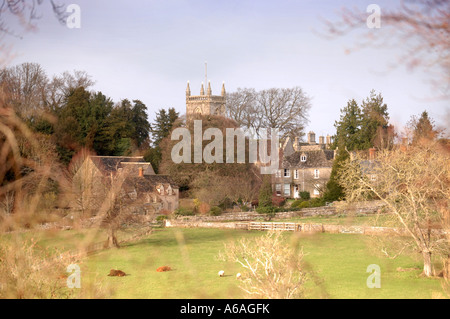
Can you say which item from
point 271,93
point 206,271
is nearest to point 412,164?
point 206,271

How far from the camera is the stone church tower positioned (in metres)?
88.9

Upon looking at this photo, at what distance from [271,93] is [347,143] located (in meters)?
16.8

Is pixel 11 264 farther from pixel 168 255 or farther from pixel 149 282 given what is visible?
pixel 168 255

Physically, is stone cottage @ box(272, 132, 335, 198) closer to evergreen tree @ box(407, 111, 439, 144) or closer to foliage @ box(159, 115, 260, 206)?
foliage @ box(159, 115, 260, 206)

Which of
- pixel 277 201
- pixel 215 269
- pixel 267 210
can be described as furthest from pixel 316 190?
pixel 215 269

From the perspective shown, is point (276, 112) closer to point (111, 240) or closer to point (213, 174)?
point (213, 174)

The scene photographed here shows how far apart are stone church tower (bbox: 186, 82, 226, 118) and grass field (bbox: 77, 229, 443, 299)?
175ft

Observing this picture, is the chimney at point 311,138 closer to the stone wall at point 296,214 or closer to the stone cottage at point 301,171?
the stone cottage at point 301,171

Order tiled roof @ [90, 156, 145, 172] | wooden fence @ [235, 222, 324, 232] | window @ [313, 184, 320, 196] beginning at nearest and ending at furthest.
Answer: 1. wooden fence @ [235, 222, 324, 232]
2. tiled roof @ [90, 156, 145, 172]
3. window @ [313, 184, 320, 196]

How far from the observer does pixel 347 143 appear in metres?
61.8

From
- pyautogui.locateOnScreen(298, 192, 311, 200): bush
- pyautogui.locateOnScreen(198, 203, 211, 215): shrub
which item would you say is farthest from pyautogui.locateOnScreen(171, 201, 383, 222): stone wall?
pyautogui.locateOnScreen(298, 192, 311, 200): bush

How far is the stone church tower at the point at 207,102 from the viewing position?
88875 millimetres

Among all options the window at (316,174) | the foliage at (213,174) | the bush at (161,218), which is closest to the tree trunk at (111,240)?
the bush at (161,218)

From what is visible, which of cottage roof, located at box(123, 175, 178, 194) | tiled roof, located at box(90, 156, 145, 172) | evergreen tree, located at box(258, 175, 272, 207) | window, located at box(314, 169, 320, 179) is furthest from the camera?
window, located at box(314, 169, 320, 179)
